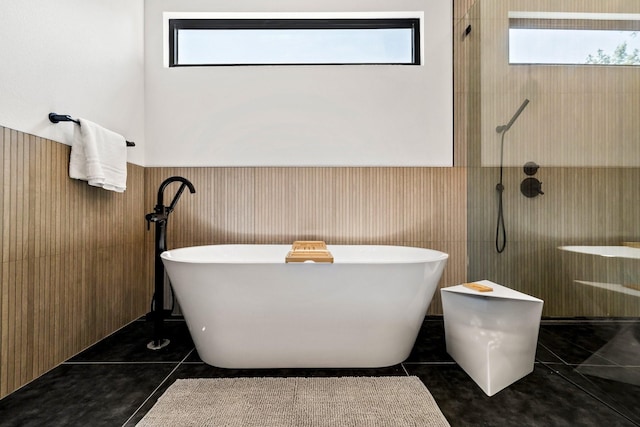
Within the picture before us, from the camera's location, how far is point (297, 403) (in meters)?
1.31

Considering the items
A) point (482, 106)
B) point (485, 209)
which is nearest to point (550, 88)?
point (482, 106)

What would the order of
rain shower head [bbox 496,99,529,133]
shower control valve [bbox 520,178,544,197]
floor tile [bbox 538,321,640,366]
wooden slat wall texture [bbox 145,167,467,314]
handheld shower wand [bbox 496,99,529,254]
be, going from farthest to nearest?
wooden slat wall texture [bbox 145,167,467,314] → handheld shower wand [bbox 496,99,529,254] → rain shower head [bbox 496,99,529,133] → shower control valve [bbox 520,178,544,197] → floor tile [bbox 538,321,640,366]

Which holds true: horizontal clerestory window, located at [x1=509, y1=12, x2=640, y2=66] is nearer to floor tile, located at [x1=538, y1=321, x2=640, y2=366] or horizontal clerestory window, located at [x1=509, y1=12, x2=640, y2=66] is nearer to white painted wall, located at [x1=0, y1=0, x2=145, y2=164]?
floor tile, located at [x1=538, y1=321, x2=640, y2=366]

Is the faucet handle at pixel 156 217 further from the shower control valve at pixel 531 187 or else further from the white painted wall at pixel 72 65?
the shower control valve at pixel 531 187

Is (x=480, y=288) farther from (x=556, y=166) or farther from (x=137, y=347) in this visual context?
(x=137, y=347)

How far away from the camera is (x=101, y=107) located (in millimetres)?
1939

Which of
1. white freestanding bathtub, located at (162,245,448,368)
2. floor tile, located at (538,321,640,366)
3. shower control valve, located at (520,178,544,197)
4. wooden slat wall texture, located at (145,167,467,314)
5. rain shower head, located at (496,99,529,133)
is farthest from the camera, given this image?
wooden slat wall texture, located at (145,167,467,314)

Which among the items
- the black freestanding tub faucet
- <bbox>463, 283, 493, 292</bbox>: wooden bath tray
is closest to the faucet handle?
the black freestanding tub faucet

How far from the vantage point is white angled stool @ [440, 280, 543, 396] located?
4.66 feet

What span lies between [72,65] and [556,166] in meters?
2.60

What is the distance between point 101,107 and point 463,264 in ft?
8.82

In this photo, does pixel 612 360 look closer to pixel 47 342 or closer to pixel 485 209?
pixel 485 209

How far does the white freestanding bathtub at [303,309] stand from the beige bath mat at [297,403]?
128mm

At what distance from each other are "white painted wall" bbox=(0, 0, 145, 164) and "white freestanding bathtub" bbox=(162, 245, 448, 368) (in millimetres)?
951
